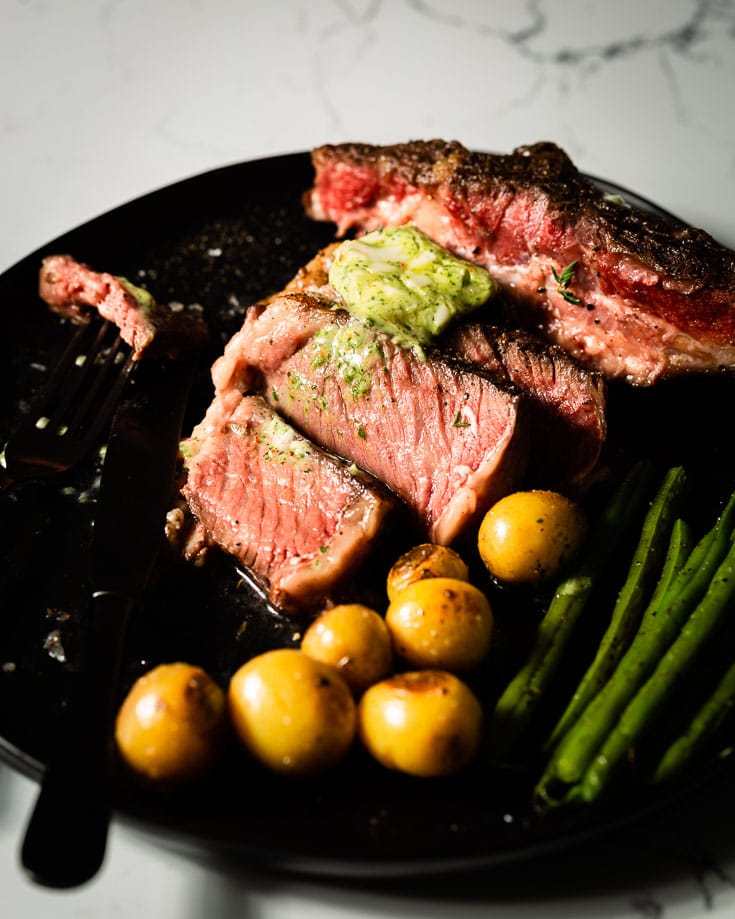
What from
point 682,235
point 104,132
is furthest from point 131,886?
point 104,132

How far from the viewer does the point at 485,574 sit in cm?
329

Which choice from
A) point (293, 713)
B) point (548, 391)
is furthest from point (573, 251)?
point (293, 713)

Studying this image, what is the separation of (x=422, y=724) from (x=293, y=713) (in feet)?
1.01

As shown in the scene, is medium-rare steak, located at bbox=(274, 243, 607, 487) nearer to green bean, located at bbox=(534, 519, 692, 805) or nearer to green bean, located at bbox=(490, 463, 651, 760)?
green bean, located at bbox=(490, 463, 651, 760)

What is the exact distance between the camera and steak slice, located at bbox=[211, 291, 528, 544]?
3295 millimetres

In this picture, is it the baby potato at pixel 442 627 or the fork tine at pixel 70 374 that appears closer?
the baby potato at pixel 442 627

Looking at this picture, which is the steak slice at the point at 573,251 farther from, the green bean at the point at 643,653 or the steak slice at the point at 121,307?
the steak slice at the point at 121,307

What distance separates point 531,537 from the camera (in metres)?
3.09

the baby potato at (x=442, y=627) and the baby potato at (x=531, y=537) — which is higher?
the baby potato at (x=531, y=537)

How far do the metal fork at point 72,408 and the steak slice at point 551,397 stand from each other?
122cm

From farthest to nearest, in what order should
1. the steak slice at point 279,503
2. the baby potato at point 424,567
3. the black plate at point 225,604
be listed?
the steak slice at point 279,503
the baby potato at point 424,567
the black plate at point 225,604

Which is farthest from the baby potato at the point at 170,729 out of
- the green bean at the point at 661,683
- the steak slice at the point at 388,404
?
the steak slice at the point at 388,404

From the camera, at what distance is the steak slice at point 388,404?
3295 mm

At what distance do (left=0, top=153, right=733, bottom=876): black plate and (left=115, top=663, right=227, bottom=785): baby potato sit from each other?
0.09 m
